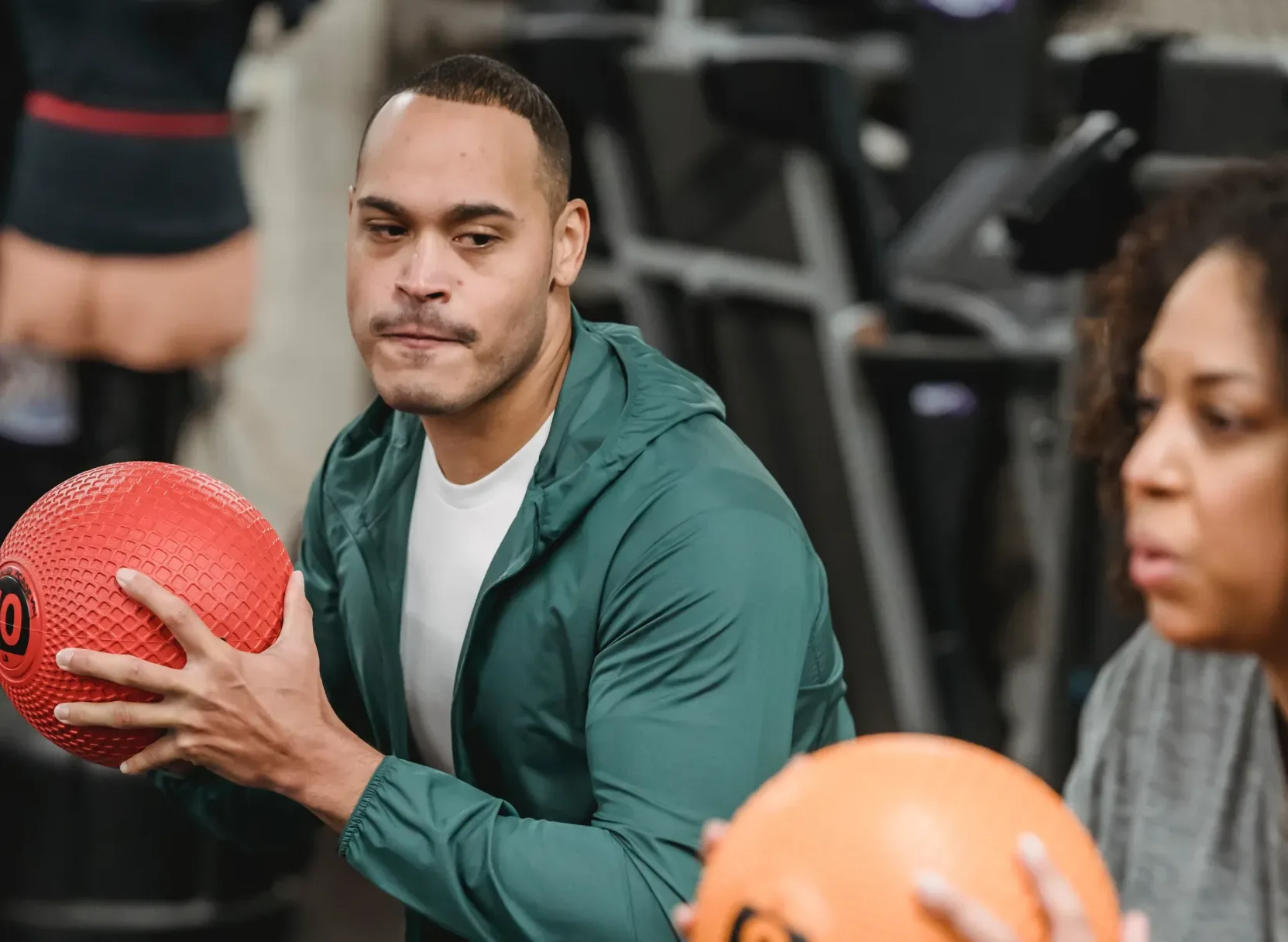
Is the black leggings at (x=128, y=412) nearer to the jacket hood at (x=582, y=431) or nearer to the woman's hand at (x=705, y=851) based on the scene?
the jacket hood at (x=582, y=431)

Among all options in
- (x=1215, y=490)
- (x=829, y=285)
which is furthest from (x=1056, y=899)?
(x=829, y=285)

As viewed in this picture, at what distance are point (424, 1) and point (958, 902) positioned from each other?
4.60 meters

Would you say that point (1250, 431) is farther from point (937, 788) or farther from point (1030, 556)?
point (1030, 556)

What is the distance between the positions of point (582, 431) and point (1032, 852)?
0.76 meters

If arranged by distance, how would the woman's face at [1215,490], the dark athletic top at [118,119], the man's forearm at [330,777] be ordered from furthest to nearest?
the dark athletic top at [118,119] < the man's forearm at [330,777] < the woman's face at [1215,490]

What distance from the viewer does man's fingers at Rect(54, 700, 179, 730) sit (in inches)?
61.9

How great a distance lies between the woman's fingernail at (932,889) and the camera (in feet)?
3.71

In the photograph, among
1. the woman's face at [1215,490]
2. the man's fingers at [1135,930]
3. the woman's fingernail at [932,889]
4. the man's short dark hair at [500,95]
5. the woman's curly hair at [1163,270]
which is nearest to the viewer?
the woman's fingernail at [932,889]

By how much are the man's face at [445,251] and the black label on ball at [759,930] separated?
68 cm

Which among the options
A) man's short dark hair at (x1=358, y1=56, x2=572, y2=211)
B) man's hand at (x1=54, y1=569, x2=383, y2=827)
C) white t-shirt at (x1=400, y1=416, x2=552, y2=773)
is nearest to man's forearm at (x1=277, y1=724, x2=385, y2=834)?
man's hand at (x1=54, y1=569, x2=383, y2=827)

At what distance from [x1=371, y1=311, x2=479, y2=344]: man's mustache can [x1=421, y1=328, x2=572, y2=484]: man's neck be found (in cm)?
10

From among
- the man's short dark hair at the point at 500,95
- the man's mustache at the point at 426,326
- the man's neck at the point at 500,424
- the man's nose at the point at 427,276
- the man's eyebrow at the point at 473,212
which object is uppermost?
the man's short dark hair at the point at 500,95

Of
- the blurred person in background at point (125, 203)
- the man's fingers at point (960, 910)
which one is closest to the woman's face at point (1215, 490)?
the man's fingers at point (960, 910)

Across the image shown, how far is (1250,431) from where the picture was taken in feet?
4.54
